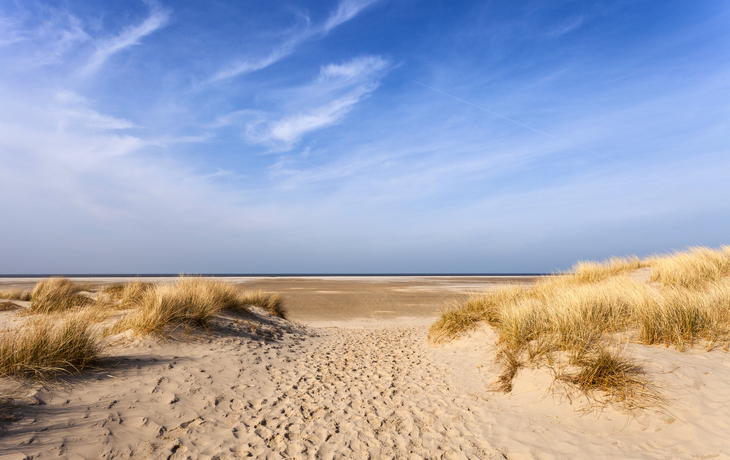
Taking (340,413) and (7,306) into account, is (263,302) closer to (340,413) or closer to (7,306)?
(7,306)

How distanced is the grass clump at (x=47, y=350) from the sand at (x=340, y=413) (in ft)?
0.87

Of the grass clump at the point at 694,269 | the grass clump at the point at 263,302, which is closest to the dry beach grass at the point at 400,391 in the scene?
the grass clump at the point at 694,269

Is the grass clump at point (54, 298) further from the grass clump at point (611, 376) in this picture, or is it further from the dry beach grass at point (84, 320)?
the grass clump at point (611, 376)

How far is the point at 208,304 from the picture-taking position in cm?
898

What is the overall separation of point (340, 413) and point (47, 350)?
4.22 m

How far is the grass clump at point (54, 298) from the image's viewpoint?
11.3m

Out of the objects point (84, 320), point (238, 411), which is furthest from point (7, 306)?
point (238, 411)

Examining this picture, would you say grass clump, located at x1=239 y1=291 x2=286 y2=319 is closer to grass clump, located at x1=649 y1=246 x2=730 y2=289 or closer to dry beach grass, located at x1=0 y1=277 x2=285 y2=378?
dry beach grass, located at x1=0 y1=277 x2=285 y2=378

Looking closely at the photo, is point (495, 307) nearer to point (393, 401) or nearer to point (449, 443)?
point (393, 401)

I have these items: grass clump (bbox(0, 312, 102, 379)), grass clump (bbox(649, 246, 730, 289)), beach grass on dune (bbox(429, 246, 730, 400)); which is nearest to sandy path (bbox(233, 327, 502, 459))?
beach grass on dune (bbox(429, 246, 730, 400))

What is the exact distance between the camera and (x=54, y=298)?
1255 cm

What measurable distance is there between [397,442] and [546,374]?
111 inches

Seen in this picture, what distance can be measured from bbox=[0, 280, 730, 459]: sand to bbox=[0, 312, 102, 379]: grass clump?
0.26m

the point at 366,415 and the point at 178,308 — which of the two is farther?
the point at 178,308
